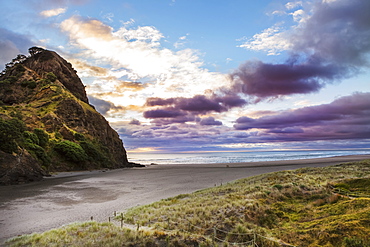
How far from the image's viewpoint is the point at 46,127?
187 ft

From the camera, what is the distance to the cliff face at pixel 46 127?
1506 inches

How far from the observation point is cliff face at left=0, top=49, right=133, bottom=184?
38.2 metres

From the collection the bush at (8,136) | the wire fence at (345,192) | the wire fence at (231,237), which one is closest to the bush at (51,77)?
the bush at (8,136)

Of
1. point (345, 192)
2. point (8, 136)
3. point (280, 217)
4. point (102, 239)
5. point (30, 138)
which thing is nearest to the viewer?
point (102, 239)

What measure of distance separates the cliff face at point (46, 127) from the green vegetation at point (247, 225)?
29271 mm

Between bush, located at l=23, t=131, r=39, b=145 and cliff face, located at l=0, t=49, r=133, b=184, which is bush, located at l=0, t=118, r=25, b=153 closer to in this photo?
cliff face, located at l=0, t=49, r=133, b=184

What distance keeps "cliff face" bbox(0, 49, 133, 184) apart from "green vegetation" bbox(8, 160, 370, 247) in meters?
29.3

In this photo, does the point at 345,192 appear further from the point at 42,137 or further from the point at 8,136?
the point at 42,137

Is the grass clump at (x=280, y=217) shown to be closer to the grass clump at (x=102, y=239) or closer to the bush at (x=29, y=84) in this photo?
the grass clump at (x=102, y=239)

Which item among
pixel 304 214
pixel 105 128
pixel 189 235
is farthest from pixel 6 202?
pixel 105 128

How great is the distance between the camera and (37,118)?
5741cm

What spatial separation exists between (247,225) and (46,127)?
5773 centimetres

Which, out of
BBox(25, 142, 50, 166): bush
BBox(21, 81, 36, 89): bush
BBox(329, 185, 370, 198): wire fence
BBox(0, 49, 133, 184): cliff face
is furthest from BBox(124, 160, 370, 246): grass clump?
BBox(21, 81, 36, 89): bush

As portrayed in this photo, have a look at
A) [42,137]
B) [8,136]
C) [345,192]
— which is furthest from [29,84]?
[345,192]
